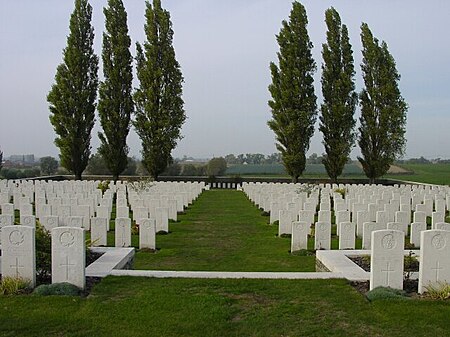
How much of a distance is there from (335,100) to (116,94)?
48.3ft

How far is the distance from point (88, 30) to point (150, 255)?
82.4ft

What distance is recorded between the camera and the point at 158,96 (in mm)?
32469

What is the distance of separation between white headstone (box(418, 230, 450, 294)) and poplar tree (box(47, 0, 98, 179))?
28092 millimetres

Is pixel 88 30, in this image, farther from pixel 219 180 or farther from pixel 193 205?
pixel 193 205

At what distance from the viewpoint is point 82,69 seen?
104 ft

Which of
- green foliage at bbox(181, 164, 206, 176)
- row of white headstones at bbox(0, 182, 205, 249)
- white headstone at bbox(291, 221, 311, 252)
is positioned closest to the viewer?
row of white headstones at bbox(0, 182, 205, 249)

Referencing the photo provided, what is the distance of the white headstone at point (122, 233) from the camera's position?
11203mm

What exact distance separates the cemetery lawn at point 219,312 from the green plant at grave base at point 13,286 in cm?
24

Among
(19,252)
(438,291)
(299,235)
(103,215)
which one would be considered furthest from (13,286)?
(103,215)

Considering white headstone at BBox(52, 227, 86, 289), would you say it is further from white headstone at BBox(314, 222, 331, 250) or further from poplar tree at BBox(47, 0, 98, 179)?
poplar tree at BBox(47, 0, 98, 179)

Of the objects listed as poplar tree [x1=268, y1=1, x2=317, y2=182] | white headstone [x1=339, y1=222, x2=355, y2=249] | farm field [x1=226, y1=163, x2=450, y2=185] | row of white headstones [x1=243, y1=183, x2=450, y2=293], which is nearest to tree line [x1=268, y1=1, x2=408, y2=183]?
poplar tree [x1=268, y1=1, x2=317, y2=182]

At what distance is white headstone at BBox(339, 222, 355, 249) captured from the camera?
10594 millimetres

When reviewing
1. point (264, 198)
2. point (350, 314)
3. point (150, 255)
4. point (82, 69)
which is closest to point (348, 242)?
point (150, 255)

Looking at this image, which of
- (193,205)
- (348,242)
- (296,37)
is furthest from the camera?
(296,37)
